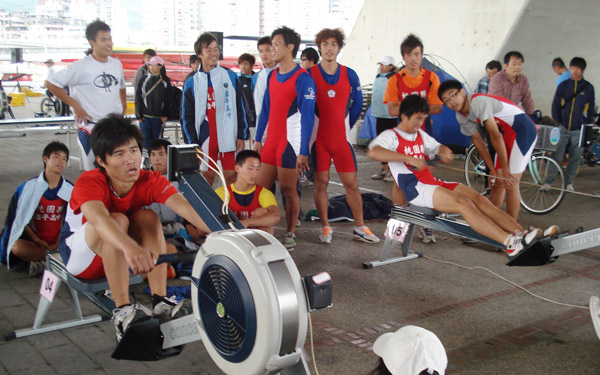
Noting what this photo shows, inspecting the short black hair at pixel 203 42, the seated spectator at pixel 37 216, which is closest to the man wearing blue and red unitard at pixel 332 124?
the short black hair at pixel 203 42

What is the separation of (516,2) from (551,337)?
8.28 metres

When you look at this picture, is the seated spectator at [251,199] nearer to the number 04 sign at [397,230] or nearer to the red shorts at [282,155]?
the red shorts at [282,155]

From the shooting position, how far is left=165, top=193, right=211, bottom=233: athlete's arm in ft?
8.60

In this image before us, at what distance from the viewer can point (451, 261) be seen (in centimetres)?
481

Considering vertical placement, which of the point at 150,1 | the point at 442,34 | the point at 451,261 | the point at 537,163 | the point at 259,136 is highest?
the point at 150,1

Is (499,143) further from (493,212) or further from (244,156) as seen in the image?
(244,156)

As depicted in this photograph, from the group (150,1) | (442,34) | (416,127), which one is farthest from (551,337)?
(150,1)

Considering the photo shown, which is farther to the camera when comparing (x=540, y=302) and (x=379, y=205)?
(x=379, y=205)

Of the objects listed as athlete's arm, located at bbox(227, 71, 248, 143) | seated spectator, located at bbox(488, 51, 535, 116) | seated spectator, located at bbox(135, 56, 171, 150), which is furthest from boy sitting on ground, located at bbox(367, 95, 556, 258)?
seated spectator, located at bbox(135, 56, 171, 150)

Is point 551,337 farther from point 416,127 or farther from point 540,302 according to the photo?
point 416,127

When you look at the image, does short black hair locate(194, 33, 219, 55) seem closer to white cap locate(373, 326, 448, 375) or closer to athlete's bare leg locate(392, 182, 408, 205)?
athlete's bare leg locate(392, 182, 408, 205)

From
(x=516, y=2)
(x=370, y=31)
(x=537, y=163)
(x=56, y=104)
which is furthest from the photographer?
(x=56, y=104)

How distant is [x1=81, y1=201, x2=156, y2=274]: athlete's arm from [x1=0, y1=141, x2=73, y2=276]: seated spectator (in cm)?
187

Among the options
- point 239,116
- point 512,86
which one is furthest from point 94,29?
point 512,86
